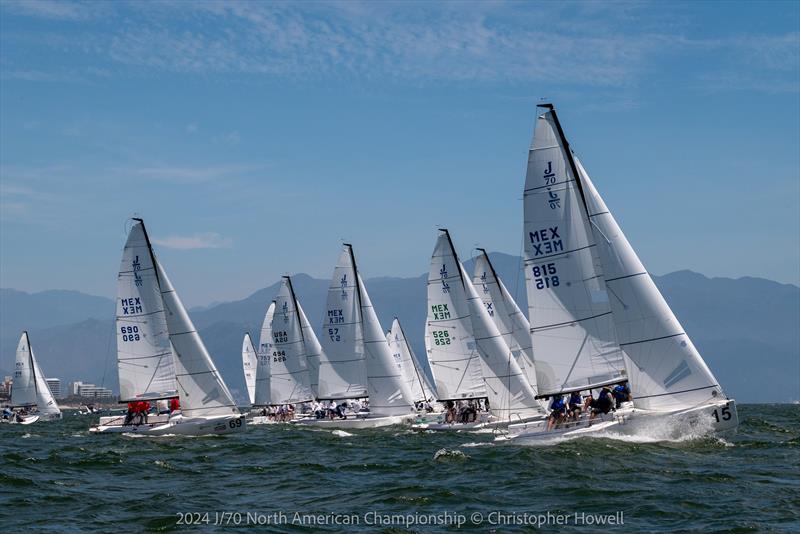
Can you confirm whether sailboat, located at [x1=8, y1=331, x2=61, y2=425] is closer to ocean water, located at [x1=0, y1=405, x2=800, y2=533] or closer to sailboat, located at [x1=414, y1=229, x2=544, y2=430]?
sailboat, located at [x1=414, y1=229, x2=544, y2=430]

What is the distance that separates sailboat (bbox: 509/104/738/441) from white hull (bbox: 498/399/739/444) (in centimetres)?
4

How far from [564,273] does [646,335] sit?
306 cm

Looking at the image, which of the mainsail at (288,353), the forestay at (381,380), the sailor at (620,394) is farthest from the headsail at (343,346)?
the sailor at (620,394)

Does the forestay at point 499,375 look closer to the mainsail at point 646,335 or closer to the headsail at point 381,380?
the headsail at point 381,380

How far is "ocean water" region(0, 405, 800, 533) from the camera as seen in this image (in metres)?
18.2

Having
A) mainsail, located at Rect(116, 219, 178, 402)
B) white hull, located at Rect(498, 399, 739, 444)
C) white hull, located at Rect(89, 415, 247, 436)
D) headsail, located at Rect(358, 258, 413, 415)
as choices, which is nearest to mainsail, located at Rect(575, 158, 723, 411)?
white hull, located at Rect(498, 399, 739, 444)

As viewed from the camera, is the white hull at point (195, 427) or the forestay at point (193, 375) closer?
the white hull at point (195, 427)

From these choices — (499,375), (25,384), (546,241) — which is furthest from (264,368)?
(546,241)

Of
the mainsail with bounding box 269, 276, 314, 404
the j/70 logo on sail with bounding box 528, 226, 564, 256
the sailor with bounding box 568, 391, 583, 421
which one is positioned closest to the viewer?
the j/70 logo on sail with bounding box 528, 226, 564, 256

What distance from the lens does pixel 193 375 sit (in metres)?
42.9

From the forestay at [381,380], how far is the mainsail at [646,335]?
22.5 m

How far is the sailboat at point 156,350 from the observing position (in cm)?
4294

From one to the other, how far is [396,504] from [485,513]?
2118mm

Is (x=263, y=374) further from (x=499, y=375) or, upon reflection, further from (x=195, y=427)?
(x=499, y=375)
